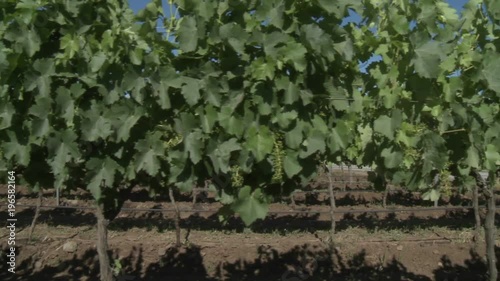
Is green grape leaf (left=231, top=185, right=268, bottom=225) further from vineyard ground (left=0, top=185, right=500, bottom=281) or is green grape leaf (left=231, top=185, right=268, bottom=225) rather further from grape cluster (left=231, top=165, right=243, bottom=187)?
vineyard ground (left=0, top=185, right=500, bottom=281)

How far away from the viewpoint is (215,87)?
2316mm

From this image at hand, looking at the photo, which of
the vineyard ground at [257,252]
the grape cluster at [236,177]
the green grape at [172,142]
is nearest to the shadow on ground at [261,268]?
the vineyard ground at [257,252]

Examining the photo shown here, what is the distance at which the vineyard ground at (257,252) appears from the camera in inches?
282

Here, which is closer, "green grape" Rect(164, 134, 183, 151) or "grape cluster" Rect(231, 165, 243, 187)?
"grape cluster" Rect(231, 165, 243, 187)

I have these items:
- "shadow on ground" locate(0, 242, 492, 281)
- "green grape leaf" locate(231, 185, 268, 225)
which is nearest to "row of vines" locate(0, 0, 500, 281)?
"green grape leaf" locate(231, 185, 268, 225)

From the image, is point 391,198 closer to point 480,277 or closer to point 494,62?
point 480,277

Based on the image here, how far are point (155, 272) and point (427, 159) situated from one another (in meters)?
5.26

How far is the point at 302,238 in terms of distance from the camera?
27.9 ft

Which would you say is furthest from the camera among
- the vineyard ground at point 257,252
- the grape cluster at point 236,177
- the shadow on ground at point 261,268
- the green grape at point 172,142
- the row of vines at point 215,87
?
the vineyard ground at point 257,252

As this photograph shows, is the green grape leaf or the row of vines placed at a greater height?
the row of vines

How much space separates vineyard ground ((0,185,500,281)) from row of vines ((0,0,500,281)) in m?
4.67

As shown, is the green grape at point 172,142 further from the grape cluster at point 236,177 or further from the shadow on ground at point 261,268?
the shadow on ground at point 261,268

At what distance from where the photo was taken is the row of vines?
228cm

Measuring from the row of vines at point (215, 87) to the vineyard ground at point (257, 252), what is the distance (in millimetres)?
4668
